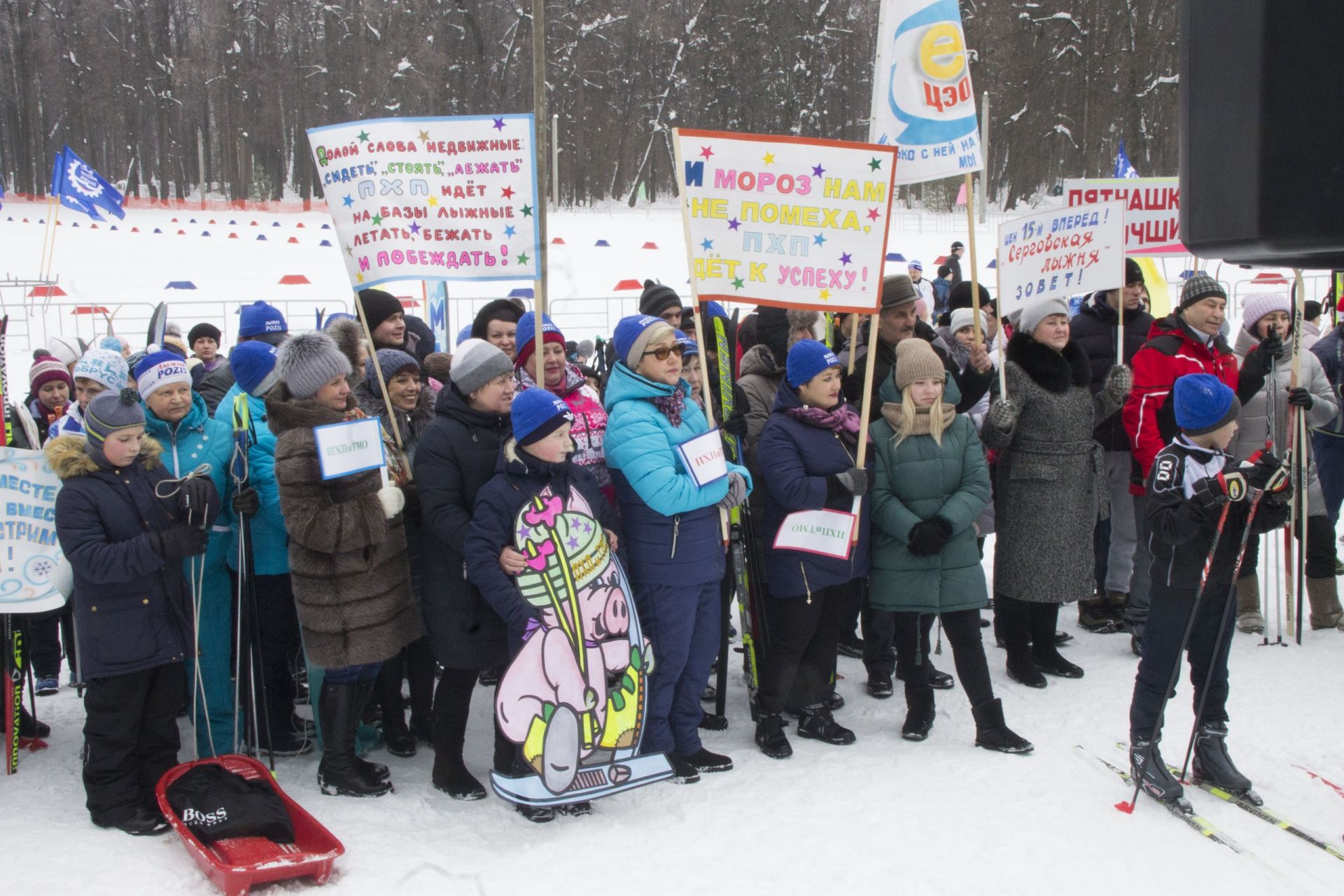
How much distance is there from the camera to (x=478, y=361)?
4.21 meters

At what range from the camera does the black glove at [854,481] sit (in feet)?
14.8

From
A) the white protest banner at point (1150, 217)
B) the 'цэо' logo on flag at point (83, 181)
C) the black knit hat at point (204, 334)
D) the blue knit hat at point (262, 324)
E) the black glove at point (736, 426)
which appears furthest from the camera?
the 'цэо' logo on flag at point (83, 181)

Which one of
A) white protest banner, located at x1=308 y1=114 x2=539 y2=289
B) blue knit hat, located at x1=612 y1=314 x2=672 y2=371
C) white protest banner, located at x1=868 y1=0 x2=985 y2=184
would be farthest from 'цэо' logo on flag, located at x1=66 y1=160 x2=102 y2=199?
blue knit hat, located at x1=612 y1=314 x2=672 y2=371

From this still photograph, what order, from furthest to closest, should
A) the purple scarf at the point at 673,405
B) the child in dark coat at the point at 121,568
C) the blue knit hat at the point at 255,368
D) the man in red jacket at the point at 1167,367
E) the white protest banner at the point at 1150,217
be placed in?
the white protest banner at the point at 1150,217 → the man in red jacket at the point at 1167,367 → the blue knit hat at the point at 255,368 → the purple scarf at the point at 673,405 → the child in dark coat at the point at 121,568

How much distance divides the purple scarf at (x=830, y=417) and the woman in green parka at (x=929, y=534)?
20 centimetres

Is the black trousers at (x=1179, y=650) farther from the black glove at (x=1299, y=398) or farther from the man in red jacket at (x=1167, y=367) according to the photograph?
the black glove at (x=1299, y=398)

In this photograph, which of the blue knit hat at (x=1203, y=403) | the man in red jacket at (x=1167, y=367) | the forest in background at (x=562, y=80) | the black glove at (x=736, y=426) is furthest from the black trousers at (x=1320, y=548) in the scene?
the forest in background at (x=562, y=80)

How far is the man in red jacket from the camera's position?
570cm

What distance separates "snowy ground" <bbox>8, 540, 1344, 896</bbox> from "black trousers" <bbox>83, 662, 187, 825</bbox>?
14 centimetres

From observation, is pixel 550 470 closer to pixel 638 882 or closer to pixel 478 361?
pixel 478 361

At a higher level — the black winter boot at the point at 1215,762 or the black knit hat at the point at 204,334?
the black knit hat at the point at 204,334

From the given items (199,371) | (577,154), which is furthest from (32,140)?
(199,371)

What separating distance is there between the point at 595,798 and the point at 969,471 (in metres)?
2.12

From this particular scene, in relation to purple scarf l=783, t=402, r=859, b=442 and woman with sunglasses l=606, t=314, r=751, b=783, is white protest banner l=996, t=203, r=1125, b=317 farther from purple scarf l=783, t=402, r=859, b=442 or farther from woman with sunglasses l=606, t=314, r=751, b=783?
woman with sunglasses l=606, t=314, r=751, b=783
